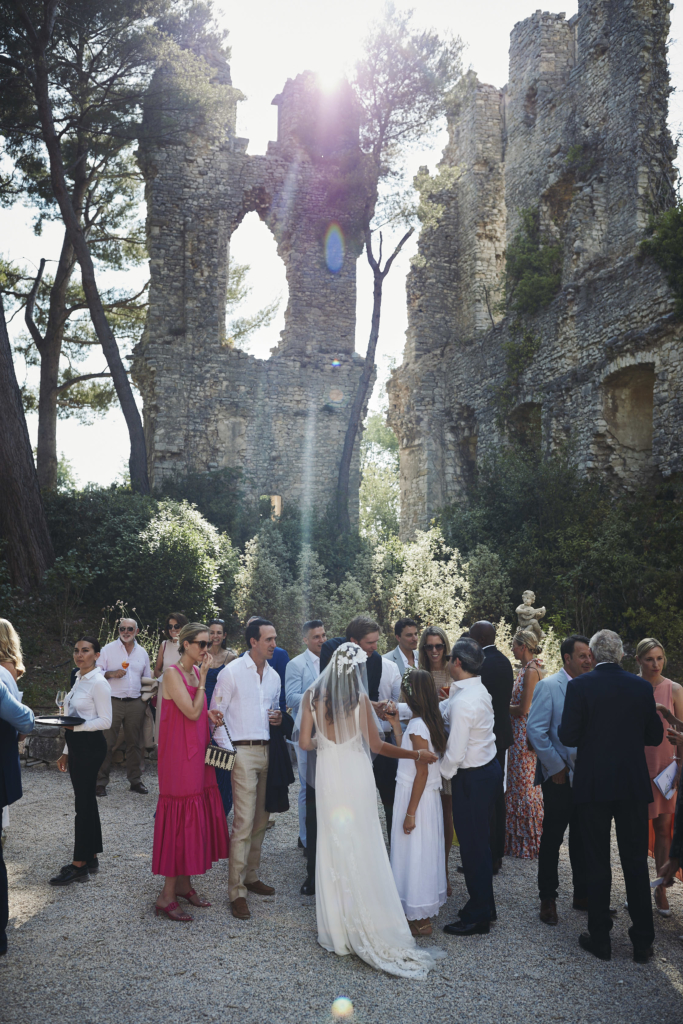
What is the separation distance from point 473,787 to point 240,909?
5.07 ft

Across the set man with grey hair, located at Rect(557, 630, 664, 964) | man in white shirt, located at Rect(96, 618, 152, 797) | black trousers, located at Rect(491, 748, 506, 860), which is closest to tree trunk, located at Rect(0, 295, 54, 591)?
man in white shirt, located at Rect(96, 618, 152, 797)

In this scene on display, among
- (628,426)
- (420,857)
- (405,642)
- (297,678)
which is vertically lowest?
(420,857)

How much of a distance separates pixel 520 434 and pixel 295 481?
19.1ft

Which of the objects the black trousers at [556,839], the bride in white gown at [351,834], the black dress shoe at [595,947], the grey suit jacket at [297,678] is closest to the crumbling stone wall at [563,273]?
the grey suit jacket at [297,678]

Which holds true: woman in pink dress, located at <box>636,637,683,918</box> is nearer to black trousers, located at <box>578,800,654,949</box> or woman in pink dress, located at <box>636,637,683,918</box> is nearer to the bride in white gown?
black trousers, located at <box>578,800,654,949</box>

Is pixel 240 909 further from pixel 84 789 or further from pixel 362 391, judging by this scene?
pixel 362 391

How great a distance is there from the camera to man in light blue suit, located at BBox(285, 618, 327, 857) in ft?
18.0

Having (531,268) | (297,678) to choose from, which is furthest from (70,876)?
(531,268)

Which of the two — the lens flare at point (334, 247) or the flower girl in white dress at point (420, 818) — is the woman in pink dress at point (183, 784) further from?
the lens flare at point (334, 247)

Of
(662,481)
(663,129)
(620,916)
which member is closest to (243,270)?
(663,129)

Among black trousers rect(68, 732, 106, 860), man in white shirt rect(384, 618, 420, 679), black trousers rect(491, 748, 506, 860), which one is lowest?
black trousers rect(491, 748, 506, 860)

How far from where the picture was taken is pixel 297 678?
5582 mm

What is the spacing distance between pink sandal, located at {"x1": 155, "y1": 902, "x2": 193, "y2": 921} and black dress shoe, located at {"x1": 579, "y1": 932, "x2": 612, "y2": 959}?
2.20 metres

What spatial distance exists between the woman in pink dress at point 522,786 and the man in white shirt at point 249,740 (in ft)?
5.95
